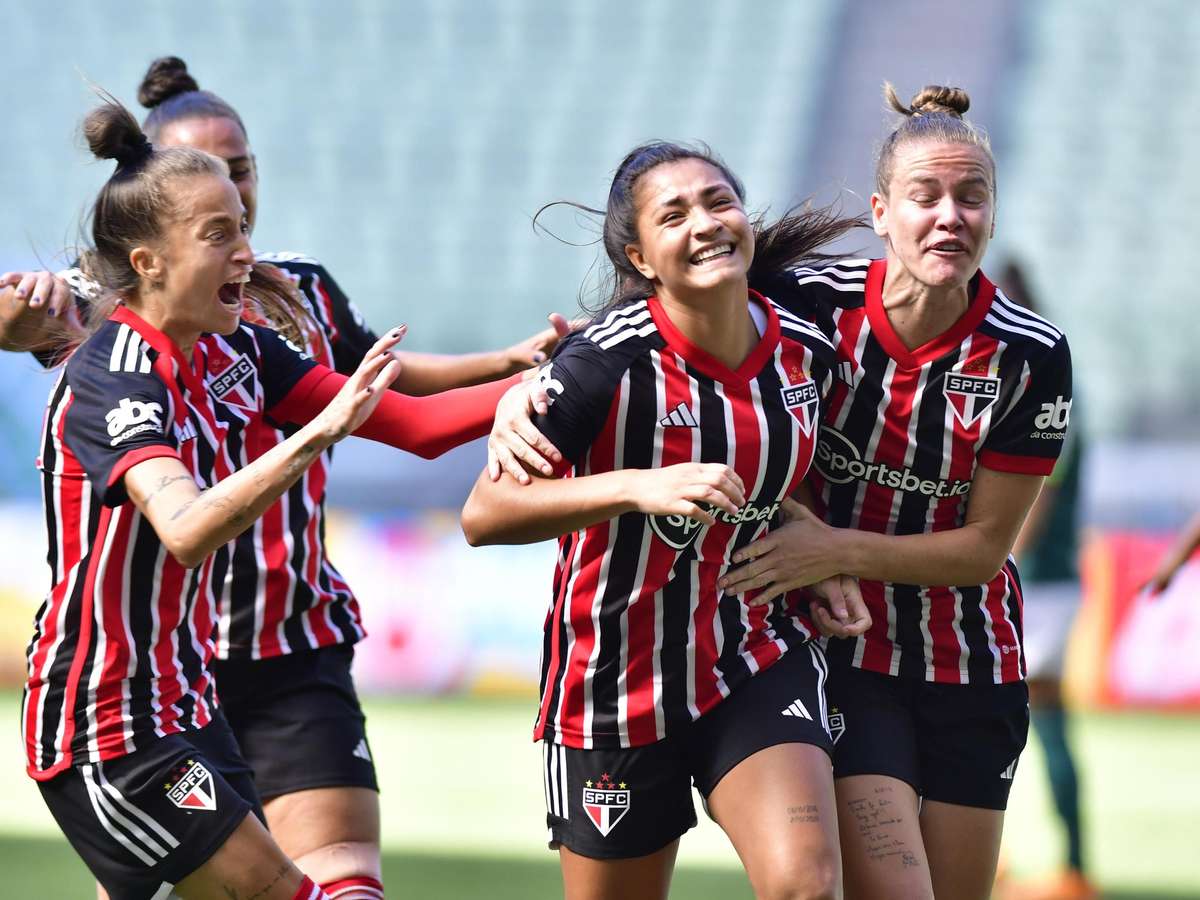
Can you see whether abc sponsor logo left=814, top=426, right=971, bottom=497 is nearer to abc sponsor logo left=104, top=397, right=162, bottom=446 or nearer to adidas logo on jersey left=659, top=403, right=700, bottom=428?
adidas logo on jersey left=659, top=403, right=700, bottom=428

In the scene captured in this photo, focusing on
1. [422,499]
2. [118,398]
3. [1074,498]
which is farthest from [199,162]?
[422,499]

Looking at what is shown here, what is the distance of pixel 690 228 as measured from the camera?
123 inches

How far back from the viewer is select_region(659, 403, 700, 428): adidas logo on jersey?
124 inches

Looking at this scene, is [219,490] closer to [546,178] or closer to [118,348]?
[118,348]

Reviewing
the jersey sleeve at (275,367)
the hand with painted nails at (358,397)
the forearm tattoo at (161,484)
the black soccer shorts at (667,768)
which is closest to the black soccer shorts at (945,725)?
the black soccer shorts at (667,768)

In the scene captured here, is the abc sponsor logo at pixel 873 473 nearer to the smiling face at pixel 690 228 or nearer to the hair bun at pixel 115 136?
the smiling face at pixel 690 228

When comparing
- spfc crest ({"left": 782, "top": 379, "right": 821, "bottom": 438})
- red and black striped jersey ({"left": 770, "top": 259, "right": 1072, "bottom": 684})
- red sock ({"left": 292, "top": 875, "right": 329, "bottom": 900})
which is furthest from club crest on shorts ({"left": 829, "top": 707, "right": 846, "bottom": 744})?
red sock ({"left": 292, "top": 875, "right": 329, "bottom": 900})

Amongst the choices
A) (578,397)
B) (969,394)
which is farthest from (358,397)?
(969,394)

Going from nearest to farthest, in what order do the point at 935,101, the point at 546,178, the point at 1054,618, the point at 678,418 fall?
the point at 678,418 < the point at 935,101 < the point at 1054,618 < the point at 546,178

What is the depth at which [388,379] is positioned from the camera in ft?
9.82

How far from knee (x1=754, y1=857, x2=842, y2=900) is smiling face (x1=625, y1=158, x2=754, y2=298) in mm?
1068

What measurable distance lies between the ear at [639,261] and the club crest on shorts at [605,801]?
98 centimetres

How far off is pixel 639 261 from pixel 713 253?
21 centimetres

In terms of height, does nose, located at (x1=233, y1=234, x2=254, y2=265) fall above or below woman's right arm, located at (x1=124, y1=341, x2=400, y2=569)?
above
